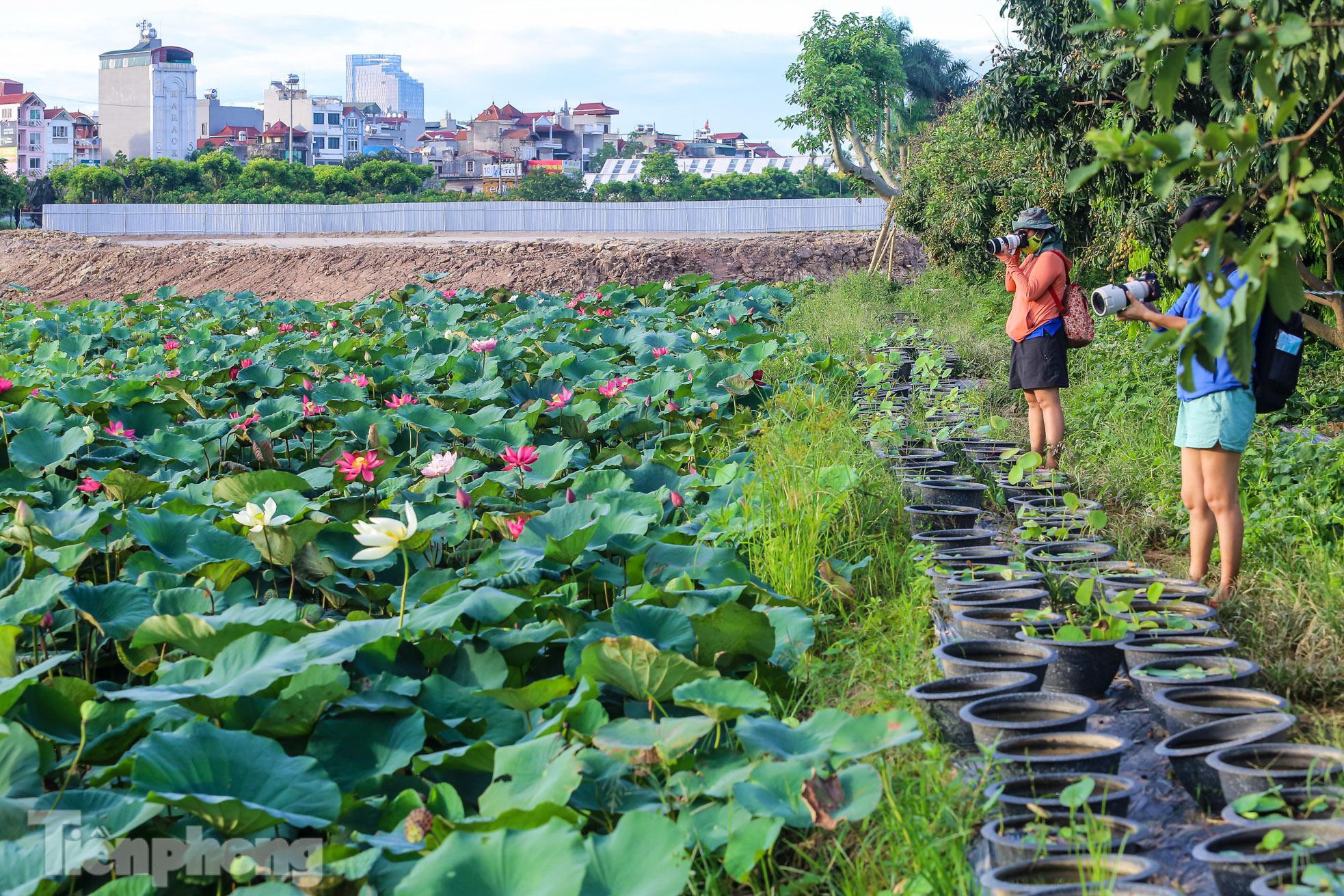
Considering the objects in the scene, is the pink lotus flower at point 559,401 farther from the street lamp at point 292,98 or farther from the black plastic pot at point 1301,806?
the street lamp at point 292,98

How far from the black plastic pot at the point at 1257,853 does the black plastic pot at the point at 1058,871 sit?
10 centimetres

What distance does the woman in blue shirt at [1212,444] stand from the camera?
3.32 metres

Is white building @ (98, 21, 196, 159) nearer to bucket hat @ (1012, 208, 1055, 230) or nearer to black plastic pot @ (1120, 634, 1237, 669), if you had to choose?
bucket hat @ (1012, 208, 1055, 230)

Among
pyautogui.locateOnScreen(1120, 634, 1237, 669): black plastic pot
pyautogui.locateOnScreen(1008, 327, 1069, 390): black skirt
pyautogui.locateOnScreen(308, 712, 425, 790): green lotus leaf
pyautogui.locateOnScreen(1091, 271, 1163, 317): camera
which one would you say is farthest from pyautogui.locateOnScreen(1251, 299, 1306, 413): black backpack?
pyautogui.locateOnScreen(308, 712, 425, 790): green lotus leaf

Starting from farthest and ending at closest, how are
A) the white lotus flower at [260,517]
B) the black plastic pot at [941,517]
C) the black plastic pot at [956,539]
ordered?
the black plastic pot at [941,517], the black plastic pot at [956,539], the white lotus flower at [260,517]

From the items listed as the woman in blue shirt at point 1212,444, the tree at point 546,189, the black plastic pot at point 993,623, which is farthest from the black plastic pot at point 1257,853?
the tree at point 546,189

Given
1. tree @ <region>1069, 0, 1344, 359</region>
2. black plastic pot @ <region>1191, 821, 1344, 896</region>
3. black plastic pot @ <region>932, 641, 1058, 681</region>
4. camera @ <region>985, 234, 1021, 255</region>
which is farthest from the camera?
camera @ <region>985, 234, 1021, 255</region>

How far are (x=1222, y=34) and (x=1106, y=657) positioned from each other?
1.61 metres

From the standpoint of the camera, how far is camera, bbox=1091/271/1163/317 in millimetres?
3621

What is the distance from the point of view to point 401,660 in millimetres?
2654

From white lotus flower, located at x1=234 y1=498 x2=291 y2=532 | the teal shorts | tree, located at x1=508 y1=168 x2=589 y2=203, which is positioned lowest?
white lotus flower, located at x1=234 y1=498 x2=291 y2=532

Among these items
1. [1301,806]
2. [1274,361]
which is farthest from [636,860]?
[1274,361]

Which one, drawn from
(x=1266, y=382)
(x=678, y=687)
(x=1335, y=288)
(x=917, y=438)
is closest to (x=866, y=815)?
(x=678, y=687)

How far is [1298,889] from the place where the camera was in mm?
1630
